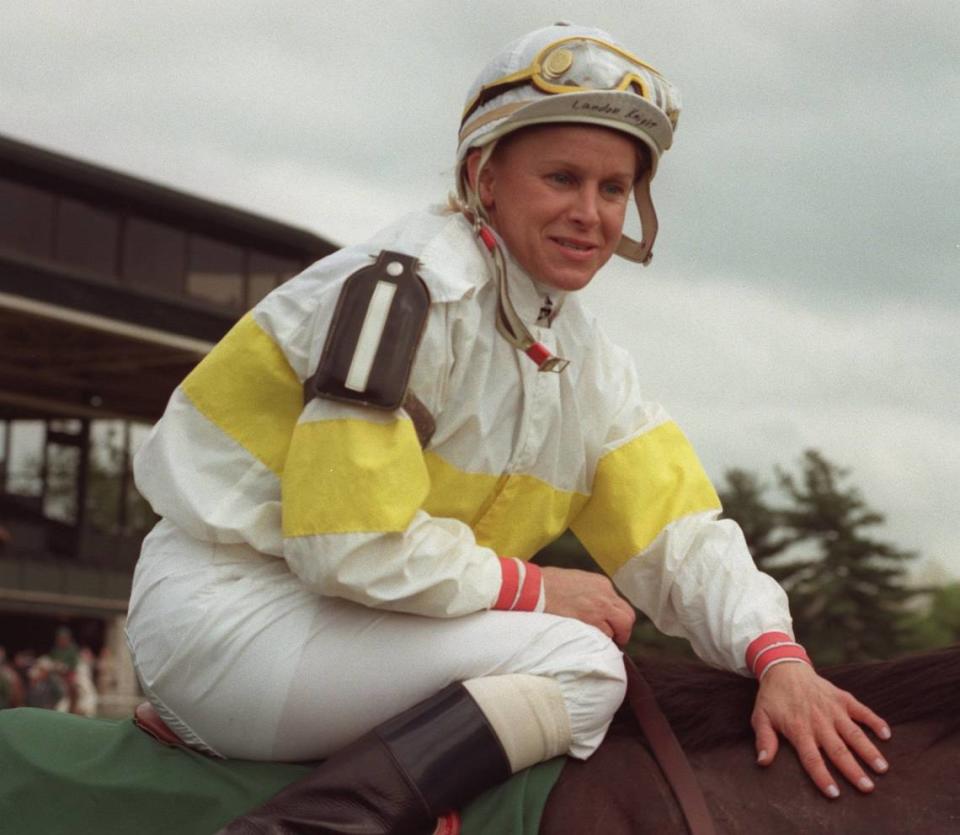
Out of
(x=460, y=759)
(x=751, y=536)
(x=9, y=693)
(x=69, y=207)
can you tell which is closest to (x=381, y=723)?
(x=460, y=759)

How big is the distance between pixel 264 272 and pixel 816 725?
28151mm

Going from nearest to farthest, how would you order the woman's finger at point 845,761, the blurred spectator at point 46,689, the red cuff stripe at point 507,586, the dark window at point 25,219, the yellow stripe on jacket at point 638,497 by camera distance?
1. the woman's finger at point 845,761
2. the red cuff stripe at point 507,586
3. the yellow stripe on jacket at point 638,497
4. the blurred spectator at point 46,689
5. the dark window at point 25,219

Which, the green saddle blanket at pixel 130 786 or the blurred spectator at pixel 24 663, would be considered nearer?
the green saddle blanket at pixel 130 786

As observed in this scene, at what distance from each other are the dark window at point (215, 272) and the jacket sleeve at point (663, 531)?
26601 millimetres

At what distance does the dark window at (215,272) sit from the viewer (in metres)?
29.4

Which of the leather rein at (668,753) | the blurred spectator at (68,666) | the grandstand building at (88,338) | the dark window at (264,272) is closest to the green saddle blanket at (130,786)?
the leather rein at (668,753)

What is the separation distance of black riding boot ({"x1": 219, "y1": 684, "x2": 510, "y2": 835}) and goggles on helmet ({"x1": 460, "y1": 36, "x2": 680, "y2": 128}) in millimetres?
1022

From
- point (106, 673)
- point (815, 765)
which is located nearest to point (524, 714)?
point (815, 765)

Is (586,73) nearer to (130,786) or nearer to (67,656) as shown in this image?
(130,786)

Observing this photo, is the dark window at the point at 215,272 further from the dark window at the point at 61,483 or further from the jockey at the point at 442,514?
the jockey at the point at 442,514

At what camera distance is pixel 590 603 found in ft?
8.75

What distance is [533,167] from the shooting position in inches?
110

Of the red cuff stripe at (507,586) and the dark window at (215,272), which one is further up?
the red cuff stripe at (507,586)

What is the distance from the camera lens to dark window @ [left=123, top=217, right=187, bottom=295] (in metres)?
28.5
